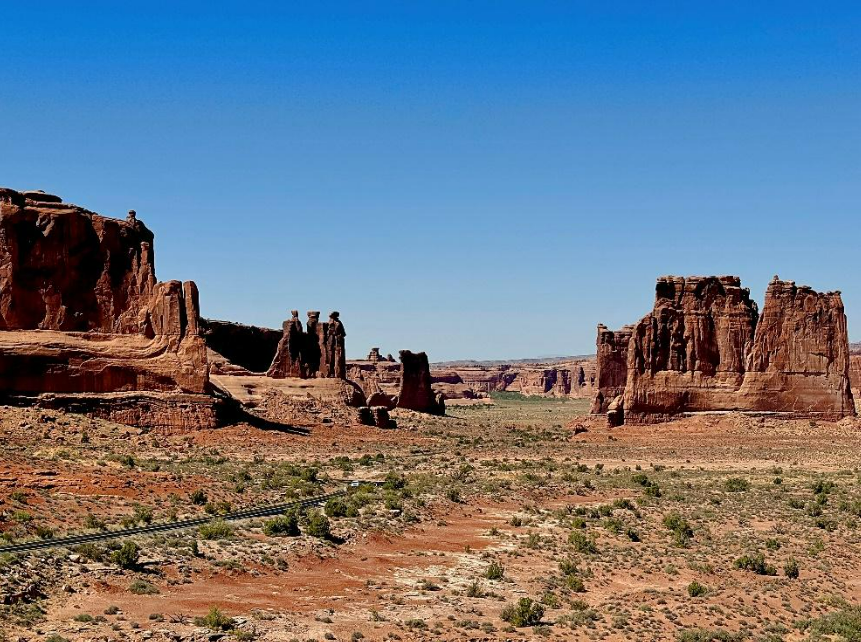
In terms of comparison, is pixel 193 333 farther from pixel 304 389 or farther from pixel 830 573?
pixel 830 573

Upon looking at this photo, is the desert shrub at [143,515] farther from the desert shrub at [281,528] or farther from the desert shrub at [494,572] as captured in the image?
the desert shrub at [494,572]

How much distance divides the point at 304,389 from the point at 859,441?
1362 inches

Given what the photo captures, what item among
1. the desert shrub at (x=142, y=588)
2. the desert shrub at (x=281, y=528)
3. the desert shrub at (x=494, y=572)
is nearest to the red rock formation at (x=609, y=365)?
the desert shrub at (x=281, y=528)

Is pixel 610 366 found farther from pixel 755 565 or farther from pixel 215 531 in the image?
pixel 215 531

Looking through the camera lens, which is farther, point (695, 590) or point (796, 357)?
point (796, 357)

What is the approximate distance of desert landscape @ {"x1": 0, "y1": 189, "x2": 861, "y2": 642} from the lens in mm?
22969

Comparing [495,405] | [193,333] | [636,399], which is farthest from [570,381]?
[193,333]

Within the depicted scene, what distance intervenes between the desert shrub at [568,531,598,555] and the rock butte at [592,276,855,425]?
126 ft

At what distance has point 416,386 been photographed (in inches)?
3804

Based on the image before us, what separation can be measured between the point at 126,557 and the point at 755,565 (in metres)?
16.5

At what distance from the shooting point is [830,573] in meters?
29.4

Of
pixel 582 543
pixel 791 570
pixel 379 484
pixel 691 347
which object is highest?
pixel 691 347

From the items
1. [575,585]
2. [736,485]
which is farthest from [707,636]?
[736,485]

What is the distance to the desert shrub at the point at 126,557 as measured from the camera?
2369 cm
